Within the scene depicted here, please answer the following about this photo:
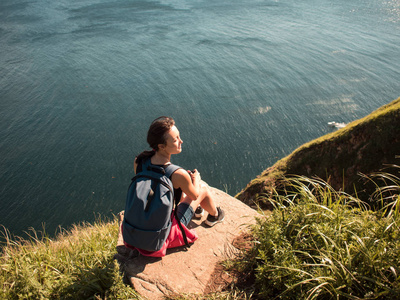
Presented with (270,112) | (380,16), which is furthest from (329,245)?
(380,16)

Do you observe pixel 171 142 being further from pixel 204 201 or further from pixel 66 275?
pixel 66 275

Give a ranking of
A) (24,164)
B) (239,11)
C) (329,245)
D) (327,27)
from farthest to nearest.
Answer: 1. (239,11)
2. (327,27)
3. (24,164)
4. (329,245)

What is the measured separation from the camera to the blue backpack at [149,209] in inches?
149

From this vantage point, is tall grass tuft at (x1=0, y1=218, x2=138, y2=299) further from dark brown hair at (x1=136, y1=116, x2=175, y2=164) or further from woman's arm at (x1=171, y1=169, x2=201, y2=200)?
dark brown hair at (x1=136, y1=116, x2=175, y2=164)

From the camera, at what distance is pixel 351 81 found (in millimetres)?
19938

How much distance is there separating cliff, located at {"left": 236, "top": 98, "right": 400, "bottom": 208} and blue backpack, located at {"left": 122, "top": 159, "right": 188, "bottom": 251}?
9.13ft

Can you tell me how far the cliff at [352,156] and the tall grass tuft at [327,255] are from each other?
2.28 m

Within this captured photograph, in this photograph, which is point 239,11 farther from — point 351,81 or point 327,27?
point 351,81

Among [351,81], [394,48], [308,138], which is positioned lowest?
[308,138]

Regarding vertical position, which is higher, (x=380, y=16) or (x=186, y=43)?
(x=380, y=16)

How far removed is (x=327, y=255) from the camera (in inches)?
132

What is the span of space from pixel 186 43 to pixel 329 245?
24680 millimetres

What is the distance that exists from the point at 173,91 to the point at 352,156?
557 inches

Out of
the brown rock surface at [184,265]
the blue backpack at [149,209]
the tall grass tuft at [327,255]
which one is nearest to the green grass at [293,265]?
the tall grass tuft at [327,255]
